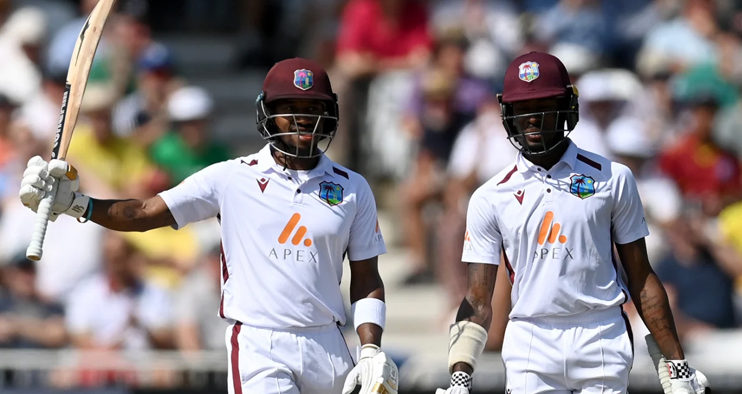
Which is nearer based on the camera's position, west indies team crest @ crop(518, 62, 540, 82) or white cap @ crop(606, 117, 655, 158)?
west indies team crest @ crop(518, 62, 540, 82)

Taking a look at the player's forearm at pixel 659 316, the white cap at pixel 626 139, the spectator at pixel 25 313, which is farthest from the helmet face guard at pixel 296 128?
the white cap at pixel 626 139

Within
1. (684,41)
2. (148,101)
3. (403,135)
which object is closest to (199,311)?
(148,101)

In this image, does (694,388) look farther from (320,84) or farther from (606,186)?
(320,84)

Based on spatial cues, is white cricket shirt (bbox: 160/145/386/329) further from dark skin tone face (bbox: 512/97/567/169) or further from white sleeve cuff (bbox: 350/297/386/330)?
dark skin tone face (bbox: 512/97/567/169)

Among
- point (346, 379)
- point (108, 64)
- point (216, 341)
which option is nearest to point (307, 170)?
point (346, 379)

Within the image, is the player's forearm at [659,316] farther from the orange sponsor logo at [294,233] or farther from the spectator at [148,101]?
the spectator at [148,101]

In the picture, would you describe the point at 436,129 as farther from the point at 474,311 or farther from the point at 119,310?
the point at 474,311

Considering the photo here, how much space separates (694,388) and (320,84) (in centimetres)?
211

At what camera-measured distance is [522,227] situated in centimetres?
625

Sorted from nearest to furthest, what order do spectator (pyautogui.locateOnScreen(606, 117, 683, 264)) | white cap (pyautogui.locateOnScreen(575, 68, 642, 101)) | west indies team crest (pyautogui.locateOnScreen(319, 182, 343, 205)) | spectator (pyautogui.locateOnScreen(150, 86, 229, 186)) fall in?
west indies team crest (pyautogui.locateOnScreen(319, 182, 343, 205)) → spectator (pyautogui.locateOnScreen(606, 117, 683, 264)) → white cap (pyautogui.locateOnScreen(575, 68, 642, 101)) → spectator (pyautogui.locateOnScreen(150, 86, 229, 186))

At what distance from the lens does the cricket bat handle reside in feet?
20.4

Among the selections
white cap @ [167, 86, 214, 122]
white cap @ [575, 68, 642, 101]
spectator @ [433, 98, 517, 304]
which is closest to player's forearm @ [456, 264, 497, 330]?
spectator @ [433, 98, 517, 304]

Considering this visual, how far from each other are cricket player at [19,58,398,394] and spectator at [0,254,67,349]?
164 inches

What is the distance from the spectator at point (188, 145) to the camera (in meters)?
11.4
